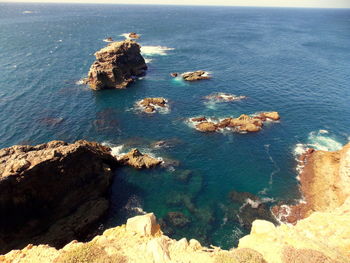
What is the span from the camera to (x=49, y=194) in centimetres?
3847

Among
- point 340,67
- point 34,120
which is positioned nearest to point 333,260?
point 34,120

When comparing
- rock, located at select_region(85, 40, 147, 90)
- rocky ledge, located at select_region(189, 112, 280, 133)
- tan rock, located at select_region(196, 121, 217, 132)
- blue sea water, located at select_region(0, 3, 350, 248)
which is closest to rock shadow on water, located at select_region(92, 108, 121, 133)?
blue sea water, located at select_region(0, 3, 350, 248)

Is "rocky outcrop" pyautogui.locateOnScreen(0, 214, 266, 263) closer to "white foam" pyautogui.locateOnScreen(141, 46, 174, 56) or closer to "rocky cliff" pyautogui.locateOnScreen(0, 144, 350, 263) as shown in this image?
"rocky cliff" pyautogui.locateOnScreen(0, 144, 350, 263)

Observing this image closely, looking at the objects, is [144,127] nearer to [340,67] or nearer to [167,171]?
[167,171]

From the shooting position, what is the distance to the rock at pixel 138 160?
167 ft

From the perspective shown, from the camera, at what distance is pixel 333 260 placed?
20.2 m

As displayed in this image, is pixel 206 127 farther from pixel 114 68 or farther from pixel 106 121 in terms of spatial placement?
pixel 114 68

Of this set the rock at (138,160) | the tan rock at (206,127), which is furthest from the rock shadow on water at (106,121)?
the tan rock at (206,127)

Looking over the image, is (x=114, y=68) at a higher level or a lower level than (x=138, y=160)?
higher

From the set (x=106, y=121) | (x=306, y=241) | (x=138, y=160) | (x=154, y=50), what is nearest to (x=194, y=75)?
(x=106, y=121)

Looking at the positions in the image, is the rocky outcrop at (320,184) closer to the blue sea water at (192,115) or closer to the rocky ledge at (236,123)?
the blue sea water at (192,115)

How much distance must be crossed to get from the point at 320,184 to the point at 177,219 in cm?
3108

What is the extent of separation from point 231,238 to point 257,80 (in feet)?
246

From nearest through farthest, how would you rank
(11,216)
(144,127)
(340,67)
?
(11,216) → (144,127) → (340,67)
